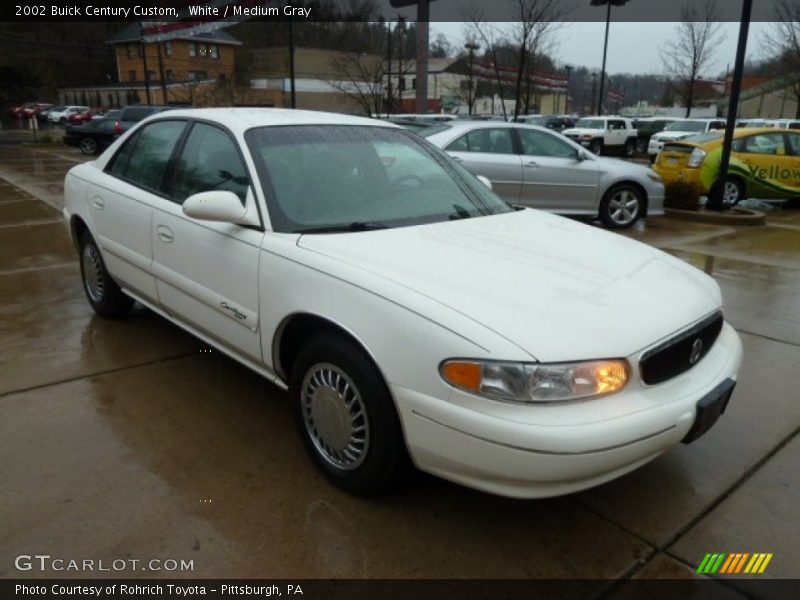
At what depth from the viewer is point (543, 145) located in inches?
349

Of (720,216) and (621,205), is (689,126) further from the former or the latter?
(621,205)

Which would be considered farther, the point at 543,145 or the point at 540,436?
the point at 543,145

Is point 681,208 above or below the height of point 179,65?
below

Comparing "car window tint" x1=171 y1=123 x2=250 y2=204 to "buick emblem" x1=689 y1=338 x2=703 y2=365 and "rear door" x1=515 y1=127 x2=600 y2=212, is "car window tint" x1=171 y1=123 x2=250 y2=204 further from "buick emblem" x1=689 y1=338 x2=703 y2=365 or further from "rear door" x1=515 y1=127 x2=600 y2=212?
"rear door" x1=515 y1=127 x2=600 y2=212

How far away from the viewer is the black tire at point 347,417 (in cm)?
245

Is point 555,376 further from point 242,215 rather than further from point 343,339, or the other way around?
point 242,215

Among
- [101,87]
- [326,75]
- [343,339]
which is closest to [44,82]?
[101,87]

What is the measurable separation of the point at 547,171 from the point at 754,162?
15.9 ft

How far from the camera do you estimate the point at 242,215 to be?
118 inches

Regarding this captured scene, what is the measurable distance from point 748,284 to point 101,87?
78.3 m

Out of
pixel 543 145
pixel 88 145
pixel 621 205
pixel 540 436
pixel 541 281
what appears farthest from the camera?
pixel 88 145

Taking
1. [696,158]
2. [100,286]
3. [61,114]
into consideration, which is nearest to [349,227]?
[100,286]

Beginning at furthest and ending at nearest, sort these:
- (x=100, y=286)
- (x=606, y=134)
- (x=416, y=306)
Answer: (x=606, y=134) < (x=100, y=286) < (x=416, y=306)

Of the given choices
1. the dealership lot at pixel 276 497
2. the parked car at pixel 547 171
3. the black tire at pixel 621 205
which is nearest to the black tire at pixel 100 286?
the dealership lot at pixel 276 497
